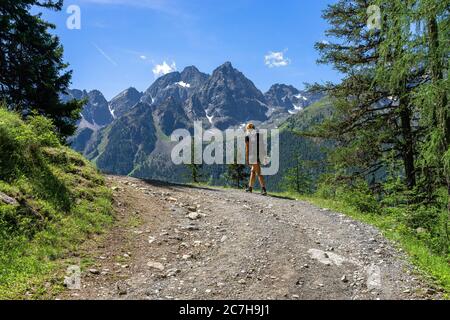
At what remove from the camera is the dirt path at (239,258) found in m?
6.94

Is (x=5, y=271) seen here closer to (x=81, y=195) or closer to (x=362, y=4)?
(x=81, y=195)

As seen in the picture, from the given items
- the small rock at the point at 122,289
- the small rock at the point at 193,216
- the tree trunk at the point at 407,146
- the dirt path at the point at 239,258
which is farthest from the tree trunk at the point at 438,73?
the tree trunk at the point at 407,146

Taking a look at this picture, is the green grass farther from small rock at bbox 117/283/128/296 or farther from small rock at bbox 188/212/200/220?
small rock at bbox 117/283/128/296

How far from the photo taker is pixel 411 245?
9.92m

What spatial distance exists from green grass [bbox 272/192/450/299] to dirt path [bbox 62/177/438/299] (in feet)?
1.16

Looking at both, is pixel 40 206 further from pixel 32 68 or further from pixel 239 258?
pixel 32 68

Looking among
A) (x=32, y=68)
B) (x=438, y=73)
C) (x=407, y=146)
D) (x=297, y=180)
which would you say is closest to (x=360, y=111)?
(x=407, y=146)

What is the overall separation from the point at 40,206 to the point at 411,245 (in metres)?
8.99

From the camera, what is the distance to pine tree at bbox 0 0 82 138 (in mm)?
20422

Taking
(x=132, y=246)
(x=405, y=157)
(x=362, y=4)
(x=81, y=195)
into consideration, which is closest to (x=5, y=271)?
(x=132, y=246)

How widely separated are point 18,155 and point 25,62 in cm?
1261

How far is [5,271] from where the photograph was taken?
6648 millimetres

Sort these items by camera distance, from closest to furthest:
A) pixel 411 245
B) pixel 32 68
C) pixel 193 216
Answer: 1. pixel 411 245
2. pixel 193 216
3. pixel 32 68

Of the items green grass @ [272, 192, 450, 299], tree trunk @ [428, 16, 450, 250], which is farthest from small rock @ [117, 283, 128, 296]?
tree trunk @ [428, 16, 450, 250]
